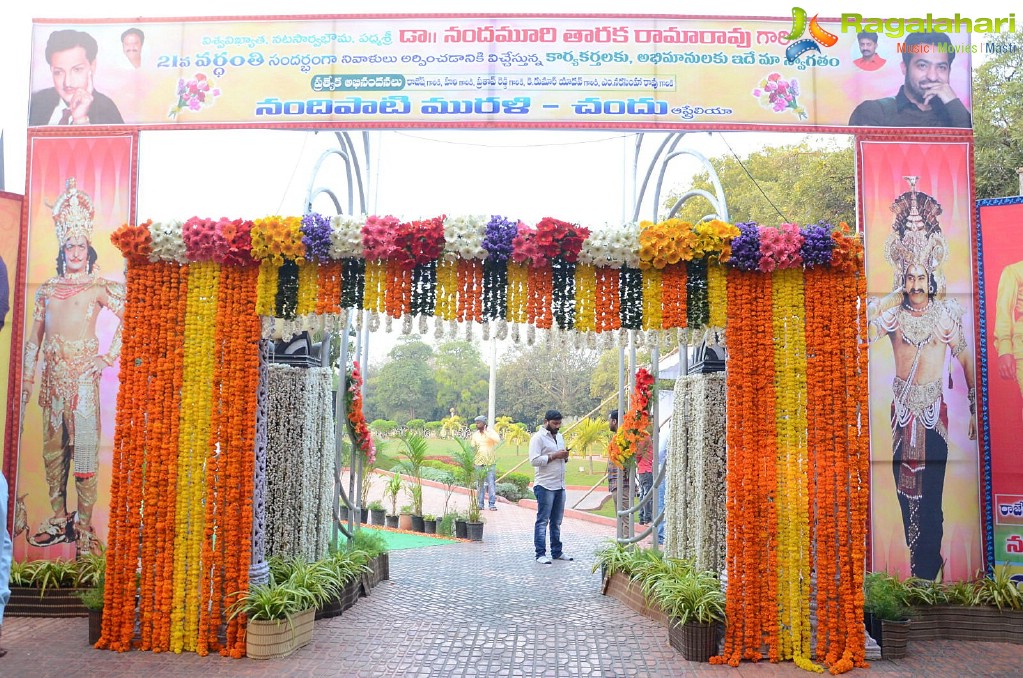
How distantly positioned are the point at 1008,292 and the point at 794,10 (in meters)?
3.17

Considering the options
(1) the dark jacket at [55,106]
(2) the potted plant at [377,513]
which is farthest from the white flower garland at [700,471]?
(2) the potted plant at [377,513]

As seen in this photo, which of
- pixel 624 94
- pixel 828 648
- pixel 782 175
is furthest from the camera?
pixel 782 175

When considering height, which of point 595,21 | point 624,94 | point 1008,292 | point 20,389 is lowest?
point 20,389

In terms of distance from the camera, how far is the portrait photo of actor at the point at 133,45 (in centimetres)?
743

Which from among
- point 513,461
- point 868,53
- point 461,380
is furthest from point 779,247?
point 461,380

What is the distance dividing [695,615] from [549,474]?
355 centimetres

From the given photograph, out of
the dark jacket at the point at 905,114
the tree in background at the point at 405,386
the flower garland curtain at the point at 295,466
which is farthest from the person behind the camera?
the tree in background at the point at 405,386

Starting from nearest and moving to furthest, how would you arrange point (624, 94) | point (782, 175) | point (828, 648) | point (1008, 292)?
point (828, 648)
point (1008, 292)
point (624, 94)
point (782, 175)

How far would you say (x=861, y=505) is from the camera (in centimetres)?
546

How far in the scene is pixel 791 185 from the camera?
19422mm

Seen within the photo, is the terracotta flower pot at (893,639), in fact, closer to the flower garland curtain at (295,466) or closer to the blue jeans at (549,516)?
the blue jeans at (549,516)

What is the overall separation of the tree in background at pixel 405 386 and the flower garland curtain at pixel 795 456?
93.9ft

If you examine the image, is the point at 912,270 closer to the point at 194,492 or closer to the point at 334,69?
the point at 334,69

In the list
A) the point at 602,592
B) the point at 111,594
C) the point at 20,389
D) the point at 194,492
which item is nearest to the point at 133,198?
the point at 20,389
